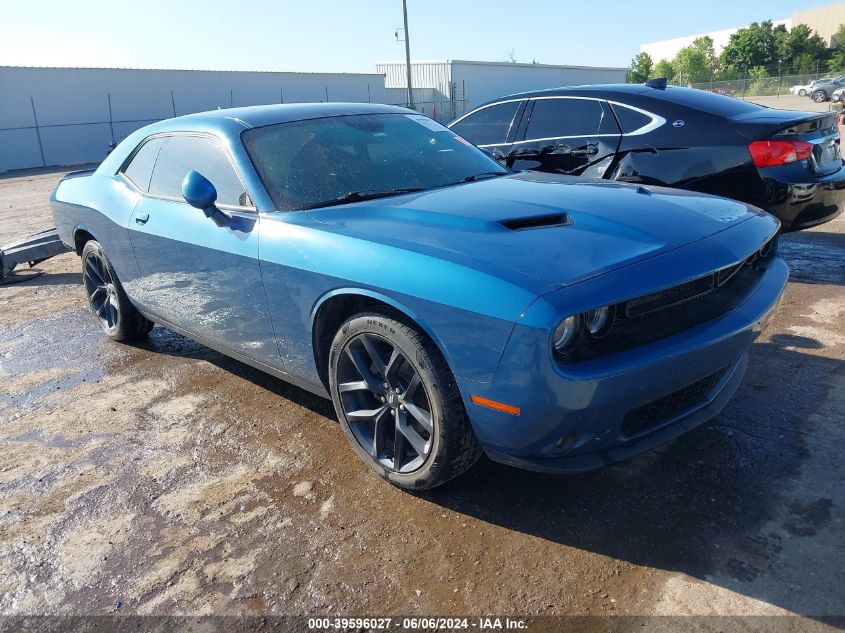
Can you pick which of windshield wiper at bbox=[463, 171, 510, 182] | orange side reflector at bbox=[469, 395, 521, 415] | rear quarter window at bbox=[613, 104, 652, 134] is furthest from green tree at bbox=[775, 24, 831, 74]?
orange side reflector at bbox=[469, 395, 521, 415]

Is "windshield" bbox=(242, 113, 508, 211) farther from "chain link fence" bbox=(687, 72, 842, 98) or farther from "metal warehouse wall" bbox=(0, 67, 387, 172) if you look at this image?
"chain link fence" bbox=(687, 72, 842, 98)

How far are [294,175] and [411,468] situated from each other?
5.21ft

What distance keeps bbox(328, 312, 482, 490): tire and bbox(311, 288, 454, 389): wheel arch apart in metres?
0.06

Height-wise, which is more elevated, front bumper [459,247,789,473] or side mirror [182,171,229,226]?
side mirror [182,171,229,226]

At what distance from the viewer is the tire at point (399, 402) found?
2.61 metres

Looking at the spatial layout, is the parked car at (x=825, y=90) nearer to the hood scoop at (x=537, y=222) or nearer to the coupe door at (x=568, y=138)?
the coupe door at (x=568, y=138)

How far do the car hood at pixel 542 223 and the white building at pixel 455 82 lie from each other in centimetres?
3357

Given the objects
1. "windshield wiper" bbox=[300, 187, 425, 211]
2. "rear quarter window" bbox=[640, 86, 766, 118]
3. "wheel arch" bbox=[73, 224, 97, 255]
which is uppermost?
"rear quarter window" bbox=[640, 86, 766, 118]

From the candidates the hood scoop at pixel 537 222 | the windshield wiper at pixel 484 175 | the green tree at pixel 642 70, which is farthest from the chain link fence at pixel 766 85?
the hood scoop at pixel 537 222

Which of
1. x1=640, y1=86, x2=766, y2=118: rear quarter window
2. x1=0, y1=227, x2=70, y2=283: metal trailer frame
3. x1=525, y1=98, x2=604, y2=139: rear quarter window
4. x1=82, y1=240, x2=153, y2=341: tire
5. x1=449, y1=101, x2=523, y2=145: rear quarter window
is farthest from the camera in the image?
x1=0, y1=227, x2=70, y2=283: metal trailer frame

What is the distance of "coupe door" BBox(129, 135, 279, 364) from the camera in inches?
134

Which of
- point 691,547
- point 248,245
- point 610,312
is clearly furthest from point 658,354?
point 248,245

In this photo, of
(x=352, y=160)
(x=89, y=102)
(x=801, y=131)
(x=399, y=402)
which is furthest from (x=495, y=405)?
(x=89, y=102)

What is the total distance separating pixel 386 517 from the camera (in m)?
2.82
